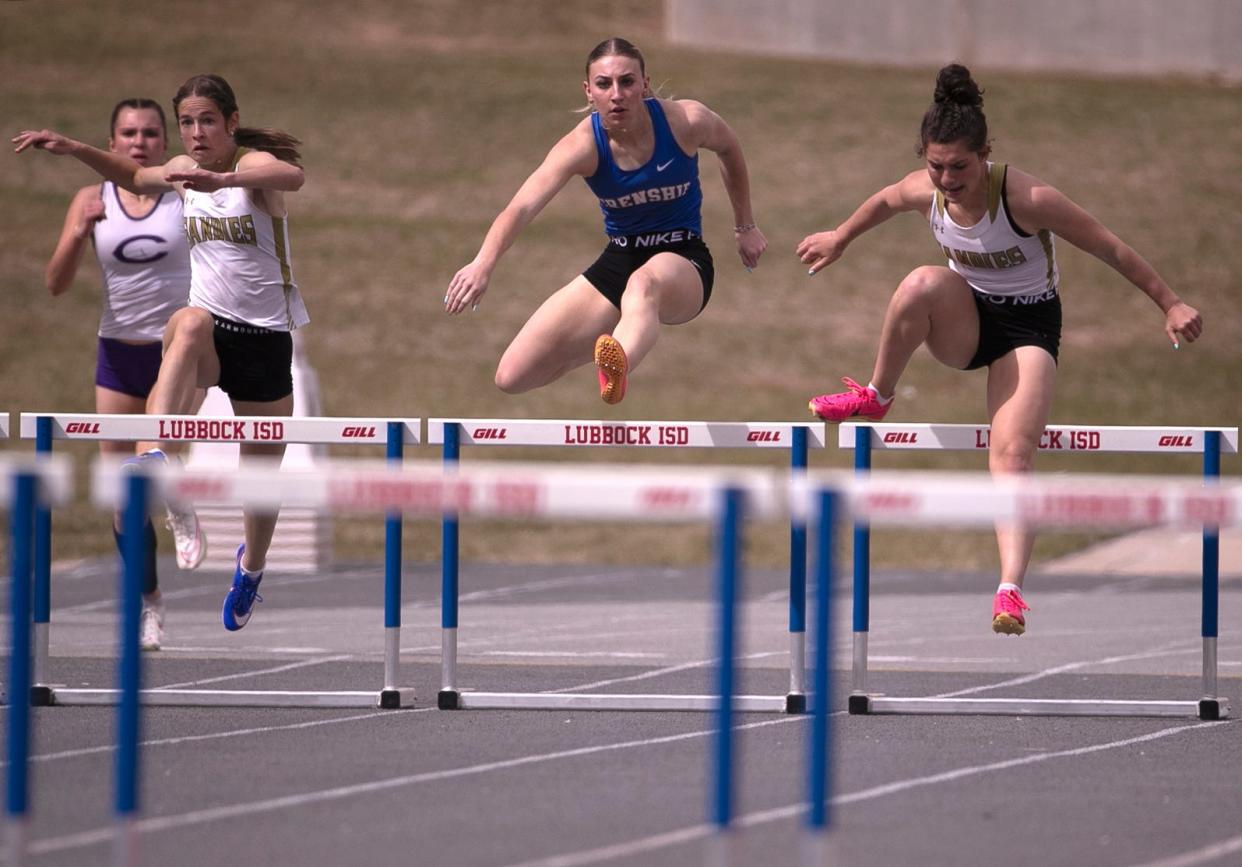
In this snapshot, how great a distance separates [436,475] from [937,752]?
9.63 ft

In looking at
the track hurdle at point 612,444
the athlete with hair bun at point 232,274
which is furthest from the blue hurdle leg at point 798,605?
the athlete with hair bun at point 232,274

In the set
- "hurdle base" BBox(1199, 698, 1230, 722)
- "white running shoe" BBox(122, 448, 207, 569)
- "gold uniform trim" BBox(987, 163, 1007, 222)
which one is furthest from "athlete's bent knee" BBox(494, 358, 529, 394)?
"hurdle base" BBox(1199, 698, 1230, 722)

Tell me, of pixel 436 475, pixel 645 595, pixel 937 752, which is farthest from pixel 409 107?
pixel 436 475

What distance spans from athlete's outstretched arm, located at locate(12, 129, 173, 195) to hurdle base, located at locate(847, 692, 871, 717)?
11.3 feet

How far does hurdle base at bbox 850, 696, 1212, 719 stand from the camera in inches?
267

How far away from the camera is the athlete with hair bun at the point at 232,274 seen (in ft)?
23.3

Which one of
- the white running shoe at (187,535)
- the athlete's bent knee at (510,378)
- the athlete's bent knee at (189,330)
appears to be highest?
the athlete's bent knee at (189,330)

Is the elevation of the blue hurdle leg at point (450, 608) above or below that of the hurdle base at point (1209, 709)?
above

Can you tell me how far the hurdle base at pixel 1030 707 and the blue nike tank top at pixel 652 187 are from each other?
6.41 ft

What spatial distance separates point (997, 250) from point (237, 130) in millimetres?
3007

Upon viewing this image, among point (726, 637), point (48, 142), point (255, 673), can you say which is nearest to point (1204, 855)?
point (726, 637)

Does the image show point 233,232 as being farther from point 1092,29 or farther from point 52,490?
point 1092,29

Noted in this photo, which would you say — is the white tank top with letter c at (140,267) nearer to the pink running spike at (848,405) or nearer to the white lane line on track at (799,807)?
the pink running spike at (848,405)

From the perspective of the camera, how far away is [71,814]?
4.82 meters
